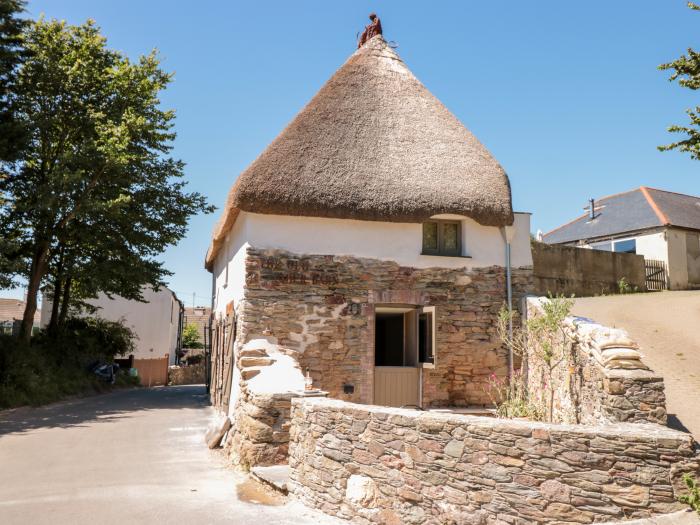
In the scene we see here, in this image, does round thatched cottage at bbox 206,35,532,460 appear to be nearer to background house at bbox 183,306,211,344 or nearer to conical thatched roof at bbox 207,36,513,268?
conical thatched roof at bbox 207,36,513,268

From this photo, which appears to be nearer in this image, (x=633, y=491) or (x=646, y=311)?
(x=633, y=491)

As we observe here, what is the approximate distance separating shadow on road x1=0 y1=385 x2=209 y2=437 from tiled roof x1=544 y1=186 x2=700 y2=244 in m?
18.6

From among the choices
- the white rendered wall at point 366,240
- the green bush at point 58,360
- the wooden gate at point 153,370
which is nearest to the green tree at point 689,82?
the white rendered wall at point 366,240

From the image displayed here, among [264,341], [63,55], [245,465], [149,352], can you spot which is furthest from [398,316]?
[149,352]

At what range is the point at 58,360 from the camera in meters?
17.0

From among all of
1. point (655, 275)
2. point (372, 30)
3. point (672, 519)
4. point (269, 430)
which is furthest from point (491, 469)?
point (655, 275)

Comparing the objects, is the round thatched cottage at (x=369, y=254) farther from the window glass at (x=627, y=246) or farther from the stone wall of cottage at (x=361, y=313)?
the window glass at (x=627, y=246)

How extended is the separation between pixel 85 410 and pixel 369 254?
8281mm

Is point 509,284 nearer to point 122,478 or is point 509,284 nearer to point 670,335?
point 670,335

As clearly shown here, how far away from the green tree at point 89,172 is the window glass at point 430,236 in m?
8.91

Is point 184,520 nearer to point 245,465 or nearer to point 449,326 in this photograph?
point 245,465

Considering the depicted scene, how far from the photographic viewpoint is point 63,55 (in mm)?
15930

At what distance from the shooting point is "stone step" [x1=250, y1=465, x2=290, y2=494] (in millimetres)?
6270

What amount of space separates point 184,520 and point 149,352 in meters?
26.3
